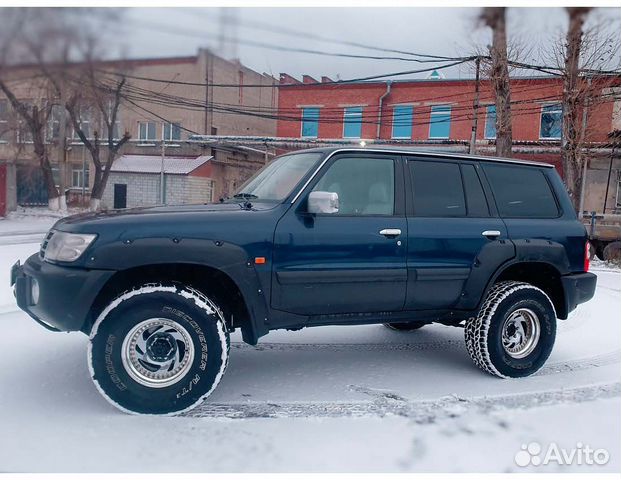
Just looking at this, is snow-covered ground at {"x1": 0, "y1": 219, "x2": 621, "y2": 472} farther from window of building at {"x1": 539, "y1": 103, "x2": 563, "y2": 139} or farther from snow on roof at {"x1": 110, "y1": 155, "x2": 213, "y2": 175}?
snow on roof at {"x1": 110, "y1": 155, "x2": 213, "y2": 175}

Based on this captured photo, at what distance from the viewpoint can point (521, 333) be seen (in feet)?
14.8

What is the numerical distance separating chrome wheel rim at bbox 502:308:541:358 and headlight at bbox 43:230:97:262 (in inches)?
129

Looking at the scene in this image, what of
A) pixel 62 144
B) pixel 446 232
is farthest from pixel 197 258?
pixel 62 144

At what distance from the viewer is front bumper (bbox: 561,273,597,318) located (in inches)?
180

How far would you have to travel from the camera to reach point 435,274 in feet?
13.4

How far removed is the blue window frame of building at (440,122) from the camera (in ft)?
87.9

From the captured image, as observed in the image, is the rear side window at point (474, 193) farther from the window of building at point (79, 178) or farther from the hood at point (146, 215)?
the window of building at point (79, 178)

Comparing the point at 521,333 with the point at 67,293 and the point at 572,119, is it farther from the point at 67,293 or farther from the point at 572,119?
the point at 572,119

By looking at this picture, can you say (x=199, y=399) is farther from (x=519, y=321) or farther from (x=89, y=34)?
(x=519, y=321)

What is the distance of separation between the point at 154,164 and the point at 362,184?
24728 mm

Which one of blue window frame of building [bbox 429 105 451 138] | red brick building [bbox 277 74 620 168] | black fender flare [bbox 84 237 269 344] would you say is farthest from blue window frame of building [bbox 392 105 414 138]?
black fender flare [bbox 84 237 269 344]

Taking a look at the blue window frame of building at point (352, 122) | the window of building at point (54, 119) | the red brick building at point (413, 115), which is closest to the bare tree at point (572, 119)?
the red brick building at point (413, 115)

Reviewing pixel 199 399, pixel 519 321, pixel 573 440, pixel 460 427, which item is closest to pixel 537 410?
pixel 573 440

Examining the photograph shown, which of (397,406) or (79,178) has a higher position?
(79,178)
